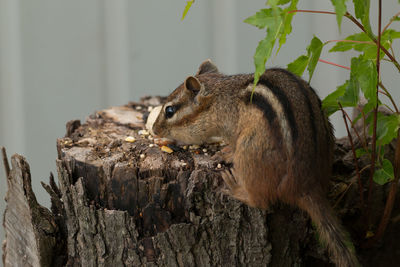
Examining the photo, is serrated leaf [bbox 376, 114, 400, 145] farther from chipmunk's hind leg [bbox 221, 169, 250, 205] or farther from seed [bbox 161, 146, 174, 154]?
seed [bbox 161, 146, 174, 154]

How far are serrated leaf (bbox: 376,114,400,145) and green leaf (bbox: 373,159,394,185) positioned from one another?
0.10 meters

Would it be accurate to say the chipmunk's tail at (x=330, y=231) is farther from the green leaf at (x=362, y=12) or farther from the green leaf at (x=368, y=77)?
the green leaf at (x=362, y=12)

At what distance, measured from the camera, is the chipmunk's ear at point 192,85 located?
8.55 ft

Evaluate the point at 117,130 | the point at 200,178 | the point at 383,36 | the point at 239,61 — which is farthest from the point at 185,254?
the point at 239,61

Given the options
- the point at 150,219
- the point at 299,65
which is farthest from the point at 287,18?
the point at 150,219

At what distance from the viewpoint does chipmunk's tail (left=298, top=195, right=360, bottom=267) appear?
210 cm

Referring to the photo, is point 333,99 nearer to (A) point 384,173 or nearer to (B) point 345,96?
(B) point 345,96

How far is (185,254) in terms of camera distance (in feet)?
7.40

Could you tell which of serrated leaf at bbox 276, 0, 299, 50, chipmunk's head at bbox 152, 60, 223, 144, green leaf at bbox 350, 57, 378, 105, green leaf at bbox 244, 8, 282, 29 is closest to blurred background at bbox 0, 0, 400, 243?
chipmunk's head at bbox 152, 60, 223, 144

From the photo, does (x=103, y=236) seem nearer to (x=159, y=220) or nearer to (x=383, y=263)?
(x=159, y=220)

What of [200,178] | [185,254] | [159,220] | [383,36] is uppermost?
[383,36]

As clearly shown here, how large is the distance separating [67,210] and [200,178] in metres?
0.66

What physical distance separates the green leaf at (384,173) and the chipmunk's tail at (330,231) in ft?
0.87

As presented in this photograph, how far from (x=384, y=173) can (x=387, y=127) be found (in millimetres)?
207
